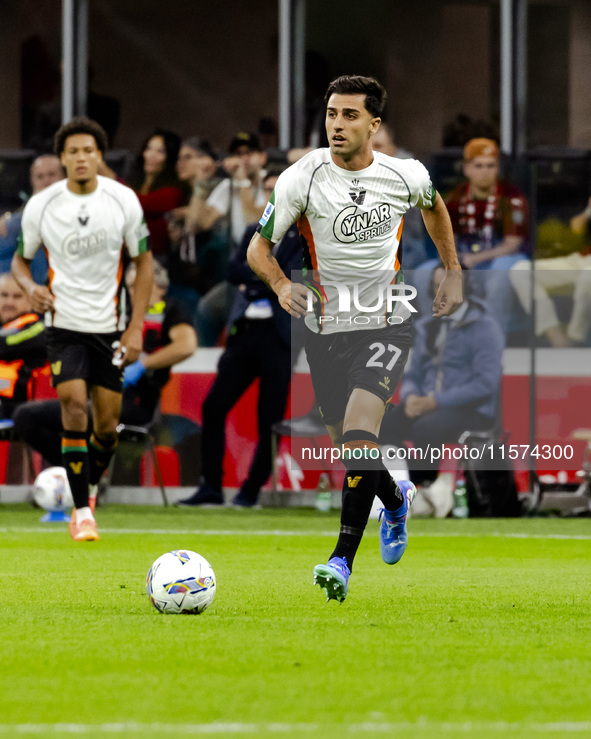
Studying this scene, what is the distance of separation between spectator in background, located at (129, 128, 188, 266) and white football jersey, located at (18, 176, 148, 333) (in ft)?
12.0

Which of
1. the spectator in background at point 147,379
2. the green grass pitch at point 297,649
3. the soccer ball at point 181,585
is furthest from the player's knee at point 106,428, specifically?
the soccer ball at point 181,585

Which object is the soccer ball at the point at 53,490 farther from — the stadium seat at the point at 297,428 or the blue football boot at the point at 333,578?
the blue football boot at the point at 333,578

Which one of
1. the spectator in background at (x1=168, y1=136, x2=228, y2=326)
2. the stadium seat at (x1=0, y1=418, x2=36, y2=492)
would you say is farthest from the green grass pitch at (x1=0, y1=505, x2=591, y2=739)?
the spectator in background at (x1=168, y1=136, x2=228, y2=326)

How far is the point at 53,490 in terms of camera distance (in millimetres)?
10797

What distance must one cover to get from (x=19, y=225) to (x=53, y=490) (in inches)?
134

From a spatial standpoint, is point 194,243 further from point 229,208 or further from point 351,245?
point 351,245

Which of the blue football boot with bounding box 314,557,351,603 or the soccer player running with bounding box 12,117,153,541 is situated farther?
the soccer player running with bounding box 12,117,153,541

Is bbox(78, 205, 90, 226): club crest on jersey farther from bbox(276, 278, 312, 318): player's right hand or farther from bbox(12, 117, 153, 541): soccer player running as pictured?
bbox(276, 278, 312, 318): player's right hand

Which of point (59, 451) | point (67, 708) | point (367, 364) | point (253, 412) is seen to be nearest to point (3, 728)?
point (67, 708)

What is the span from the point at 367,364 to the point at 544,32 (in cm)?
Result: 935

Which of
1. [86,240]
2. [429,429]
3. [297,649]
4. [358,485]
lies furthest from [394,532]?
[429,429]

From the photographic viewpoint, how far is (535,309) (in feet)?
42.1

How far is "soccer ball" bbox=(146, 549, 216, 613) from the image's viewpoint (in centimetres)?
555

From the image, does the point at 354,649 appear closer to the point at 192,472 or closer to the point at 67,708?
the point at 67,708
